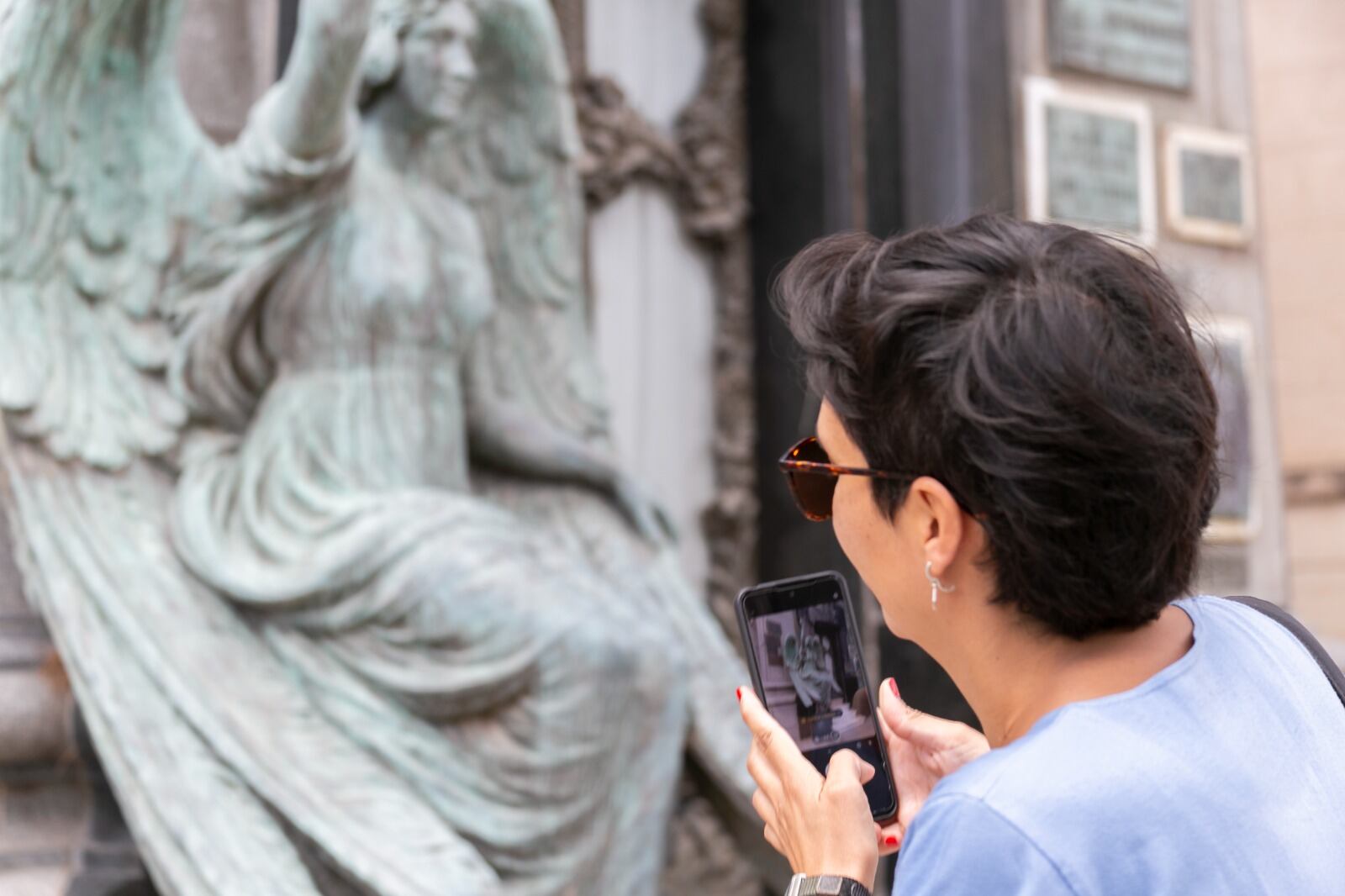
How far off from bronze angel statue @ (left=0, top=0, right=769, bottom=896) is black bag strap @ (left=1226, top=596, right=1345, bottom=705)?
184 cm

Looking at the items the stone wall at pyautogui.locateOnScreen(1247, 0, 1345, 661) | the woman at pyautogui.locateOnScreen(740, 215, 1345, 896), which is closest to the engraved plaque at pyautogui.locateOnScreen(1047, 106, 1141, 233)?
the stone wall at pyautogui.locateOnScreen(1247, 0, 1345, 661)

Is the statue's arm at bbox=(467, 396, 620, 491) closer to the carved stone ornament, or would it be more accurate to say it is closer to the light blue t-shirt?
the carved stone ornament

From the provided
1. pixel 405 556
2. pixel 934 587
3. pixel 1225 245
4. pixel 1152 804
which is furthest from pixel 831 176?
pixel 1152 804

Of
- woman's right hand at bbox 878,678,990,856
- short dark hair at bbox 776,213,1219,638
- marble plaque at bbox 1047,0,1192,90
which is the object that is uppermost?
marble plaque at bbox 1047,0,1192,90

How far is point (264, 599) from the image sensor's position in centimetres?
302

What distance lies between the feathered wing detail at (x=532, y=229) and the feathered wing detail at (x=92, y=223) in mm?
686

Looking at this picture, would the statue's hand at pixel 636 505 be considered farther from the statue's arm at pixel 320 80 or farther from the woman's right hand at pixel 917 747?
the woman's right hand at pixel 917 747

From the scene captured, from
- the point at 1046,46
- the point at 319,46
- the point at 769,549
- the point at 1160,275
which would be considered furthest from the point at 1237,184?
the point at 1160,275

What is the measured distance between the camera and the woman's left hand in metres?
1.12

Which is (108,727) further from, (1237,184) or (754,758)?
(1237,184)

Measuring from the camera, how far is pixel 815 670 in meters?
1.38

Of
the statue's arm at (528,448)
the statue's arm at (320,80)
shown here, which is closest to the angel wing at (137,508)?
the statue's arm at (320,80)

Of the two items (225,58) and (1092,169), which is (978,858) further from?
(1092,169)

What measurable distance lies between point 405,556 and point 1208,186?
9.18ft
